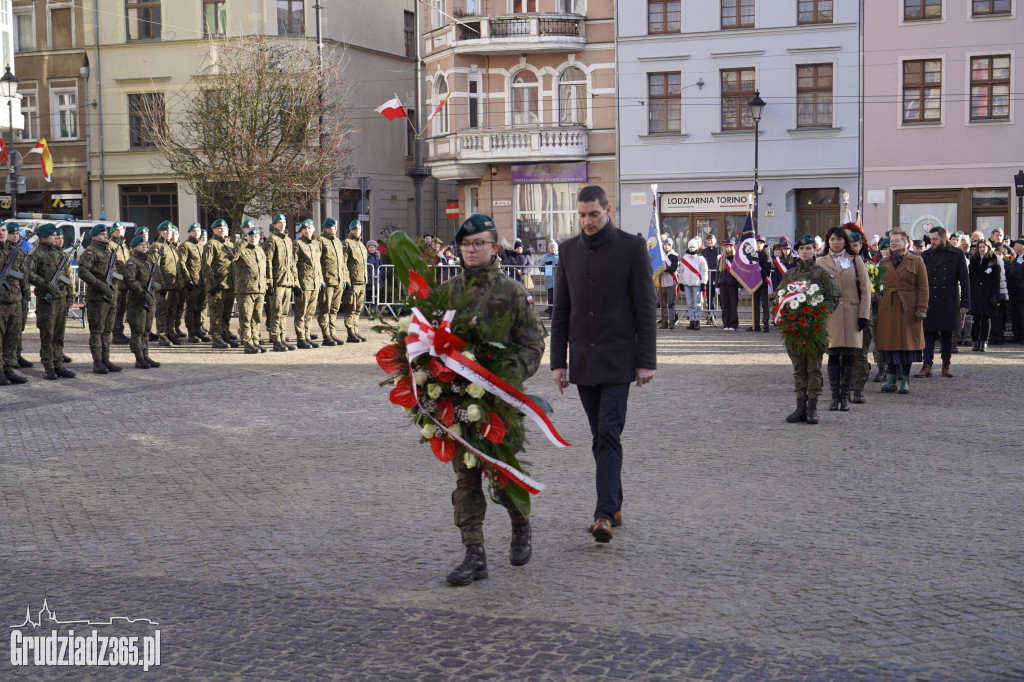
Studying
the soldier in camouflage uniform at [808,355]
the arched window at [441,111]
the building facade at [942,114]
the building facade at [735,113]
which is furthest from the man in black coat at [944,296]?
the arched window at [441,111]

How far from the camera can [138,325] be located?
17.8m

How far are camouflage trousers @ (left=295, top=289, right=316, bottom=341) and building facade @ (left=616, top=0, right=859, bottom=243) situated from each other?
69.0 ft

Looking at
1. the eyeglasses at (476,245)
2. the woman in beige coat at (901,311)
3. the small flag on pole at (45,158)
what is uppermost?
the small flag on pole at (45,158)

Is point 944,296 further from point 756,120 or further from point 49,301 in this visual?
point 756,120

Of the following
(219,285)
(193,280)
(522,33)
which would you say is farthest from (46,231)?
(522,33)

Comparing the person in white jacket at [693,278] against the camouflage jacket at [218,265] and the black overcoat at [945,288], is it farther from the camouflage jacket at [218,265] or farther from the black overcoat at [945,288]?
the camouflage jacket at [218,265]

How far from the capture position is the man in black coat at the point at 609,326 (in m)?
7.10

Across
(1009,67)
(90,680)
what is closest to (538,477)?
(90,680)

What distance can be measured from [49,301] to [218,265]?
4.91 meters

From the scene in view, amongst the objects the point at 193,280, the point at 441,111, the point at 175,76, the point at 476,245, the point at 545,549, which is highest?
the point at 175,76

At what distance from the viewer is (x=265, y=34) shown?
42812mm

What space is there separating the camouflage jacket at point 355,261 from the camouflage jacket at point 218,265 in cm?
258

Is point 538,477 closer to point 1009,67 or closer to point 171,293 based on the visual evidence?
point 171,293

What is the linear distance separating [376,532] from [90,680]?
8.76ft
